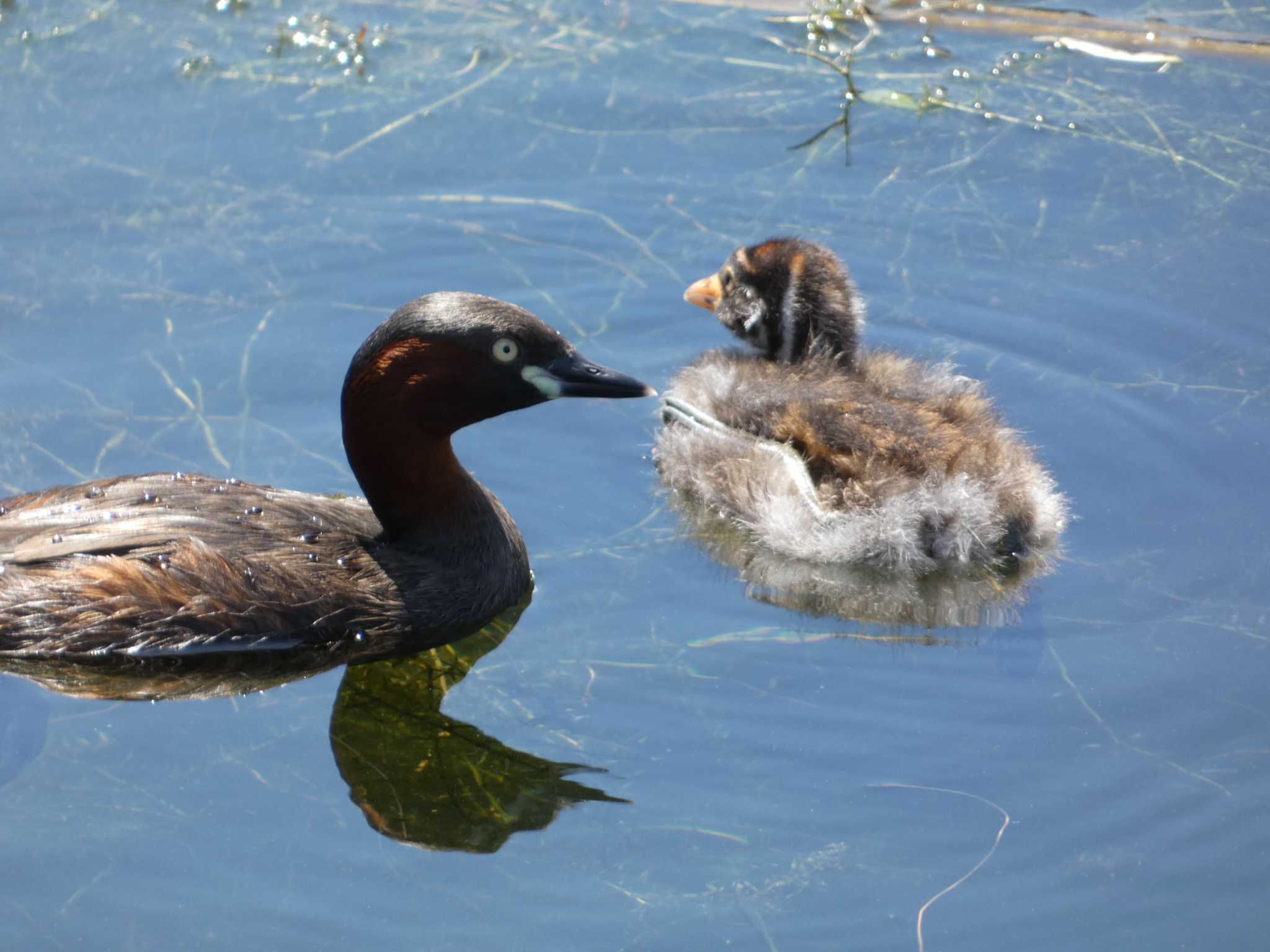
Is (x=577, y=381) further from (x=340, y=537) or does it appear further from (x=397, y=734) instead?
(x=397, y=734)

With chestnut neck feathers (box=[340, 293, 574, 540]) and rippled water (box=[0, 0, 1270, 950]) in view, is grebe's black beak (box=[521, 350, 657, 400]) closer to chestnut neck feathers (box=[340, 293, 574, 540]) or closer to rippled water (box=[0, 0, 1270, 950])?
chestnut neck feathers (box=[340, 293, 574, 540])

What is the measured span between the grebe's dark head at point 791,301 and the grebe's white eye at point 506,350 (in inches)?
51.6

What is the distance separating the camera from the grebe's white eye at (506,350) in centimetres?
486

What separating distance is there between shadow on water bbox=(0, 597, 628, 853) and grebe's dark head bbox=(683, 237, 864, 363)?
1.49 metres

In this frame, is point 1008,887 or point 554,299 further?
point 554,299

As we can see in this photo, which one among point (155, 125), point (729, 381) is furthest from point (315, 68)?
point (729, 381)

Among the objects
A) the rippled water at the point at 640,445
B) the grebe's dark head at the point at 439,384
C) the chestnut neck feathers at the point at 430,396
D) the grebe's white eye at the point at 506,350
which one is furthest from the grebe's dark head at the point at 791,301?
the grebe's white eye at the point at 506,350

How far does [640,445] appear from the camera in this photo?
5895 millimetres

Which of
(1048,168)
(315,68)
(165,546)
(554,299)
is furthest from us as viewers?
(315,68)

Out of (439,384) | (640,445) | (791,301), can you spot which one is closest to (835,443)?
(791,301)

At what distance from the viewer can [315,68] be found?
311 inches

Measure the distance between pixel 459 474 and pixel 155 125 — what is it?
323 cm

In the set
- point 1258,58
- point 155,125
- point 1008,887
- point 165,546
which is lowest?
point 1008,887

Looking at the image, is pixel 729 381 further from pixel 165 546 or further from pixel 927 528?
pixel 165 546
